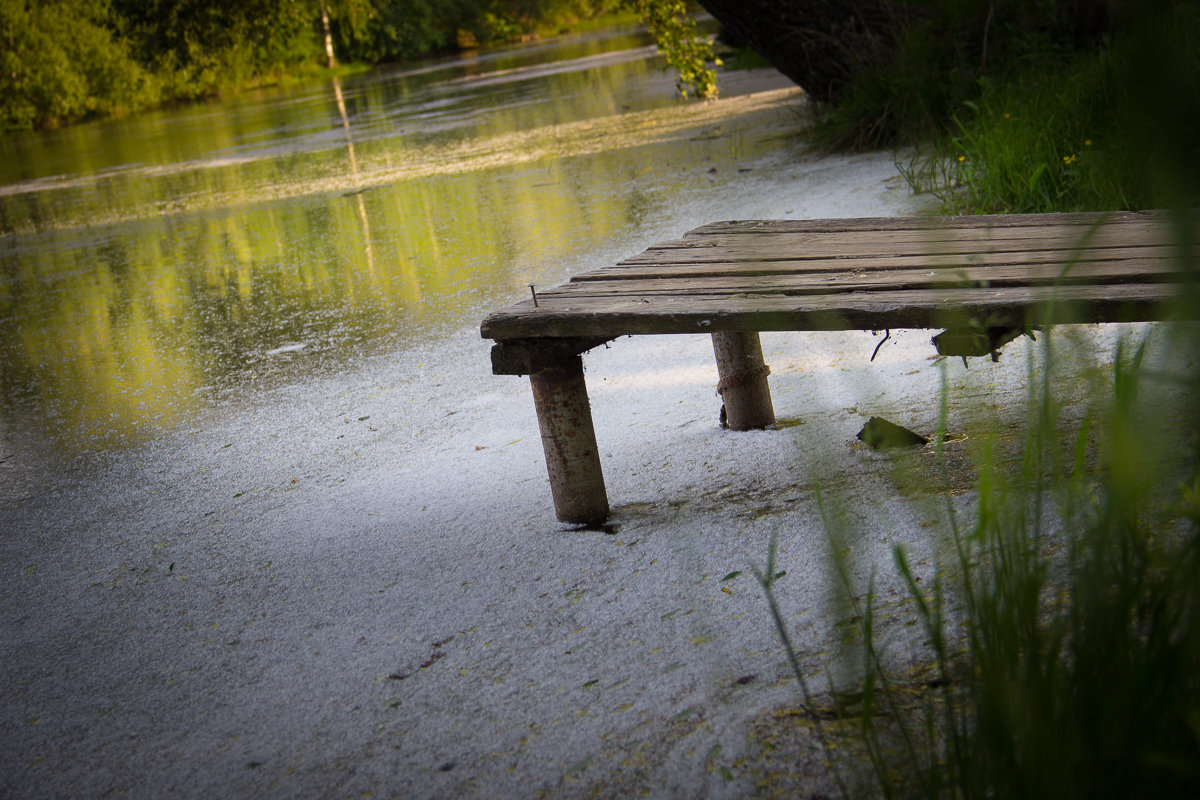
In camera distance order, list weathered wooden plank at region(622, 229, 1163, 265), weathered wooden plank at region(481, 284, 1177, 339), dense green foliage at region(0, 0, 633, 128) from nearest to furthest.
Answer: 1. weathered wooden plank at region(481, 284, 1177, 339)
2. weathered wooden plank at region(622, 229, 1163, 265)
3. dense green foliage at region(0, 0, 633, 128)

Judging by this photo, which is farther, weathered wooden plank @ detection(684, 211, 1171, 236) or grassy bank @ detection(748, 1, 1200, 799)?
weathered wooden plank @ detection(684, 211, 1171, 236)

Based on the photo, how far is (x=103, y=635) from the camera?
6.93 feet

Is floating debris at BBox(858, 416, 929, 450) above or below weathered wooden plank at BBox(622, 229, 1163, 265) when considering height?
below

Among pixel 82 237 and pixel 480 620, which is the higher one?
pixel 82 237

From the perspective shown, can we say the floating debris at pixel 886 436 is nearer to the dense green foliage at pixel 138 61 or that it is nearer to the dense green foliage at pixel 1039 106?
the dense green foliage at pixel 1039 106

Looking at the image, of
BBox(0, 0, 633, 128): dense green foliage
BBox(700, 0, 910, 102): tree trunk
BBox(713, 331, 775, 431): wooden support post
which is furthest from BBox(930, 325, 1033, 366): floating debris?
BBox(0, 0, 633, 128): dense green foliage

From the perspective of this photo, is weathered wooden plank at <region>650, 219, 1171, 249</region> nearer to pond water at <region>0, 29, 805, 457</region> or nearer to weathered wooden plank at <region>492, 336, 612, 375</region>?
weathered wooden plank at <region>492, 336, 612, 375</region>

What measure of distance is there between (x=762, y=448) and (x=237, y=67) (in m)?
31.1

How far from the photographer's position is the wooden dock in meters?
1.62

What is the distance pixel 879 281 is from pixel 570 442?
2.25ft

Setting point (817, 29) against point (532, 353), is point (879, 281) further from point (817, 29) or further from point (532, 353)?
point (817, 29)

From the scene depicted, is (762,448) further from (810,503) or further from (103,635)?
(103,635)

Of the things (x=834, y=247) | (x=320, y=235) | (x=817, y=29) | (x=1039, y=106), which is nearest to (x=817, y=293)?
(x=834, y=247)

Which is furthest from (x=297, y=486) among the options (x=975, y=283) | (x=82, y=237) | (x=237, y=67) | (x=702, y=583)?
(x=237, y=67)
